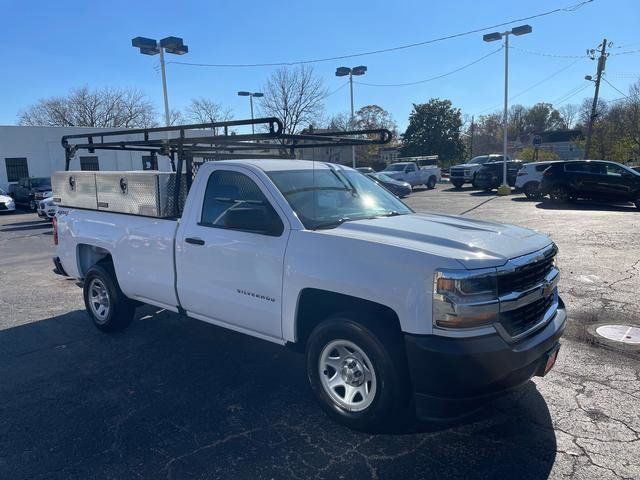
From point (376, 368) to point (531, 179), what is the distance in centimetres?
2113

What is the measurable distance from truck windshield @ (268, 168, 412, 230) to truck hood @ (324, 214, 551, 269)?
23 centimetres

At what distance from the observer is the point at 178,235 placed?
4527 millimetres

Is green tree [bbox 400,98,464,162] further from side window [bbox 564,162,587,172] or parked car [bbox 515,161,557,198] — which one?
side window [bbox 564,162,587,172]

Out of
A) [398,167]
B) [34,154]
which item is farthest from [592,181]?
[34,154]

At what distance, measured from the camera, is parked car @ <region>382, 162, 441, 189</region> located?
30.2 meters

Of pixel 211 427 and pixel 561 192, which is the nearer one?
pixel 211 427

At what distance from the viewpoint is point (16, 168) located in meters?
29.8

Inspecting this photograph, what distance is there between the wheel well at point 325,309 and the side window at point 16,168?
3187cm

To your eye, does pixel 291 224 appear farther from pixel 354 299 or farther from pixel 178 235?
pixel 178 235

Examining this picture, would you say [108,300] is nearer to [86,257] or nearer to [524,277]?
[86,257]

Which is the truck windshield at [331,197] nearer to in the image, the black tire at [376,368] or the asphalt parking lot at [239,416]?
the black tire at [376,368]

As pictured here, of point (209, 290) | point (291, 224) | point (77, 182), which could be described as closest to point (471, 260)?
point (291, 224)

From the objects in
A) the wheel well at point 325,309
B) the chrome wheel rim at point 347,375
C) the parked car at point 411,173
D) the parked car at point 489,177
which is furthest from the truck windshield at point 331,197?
the parked car at point 411,173

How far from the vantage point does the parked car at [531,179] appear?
21.8 meters
